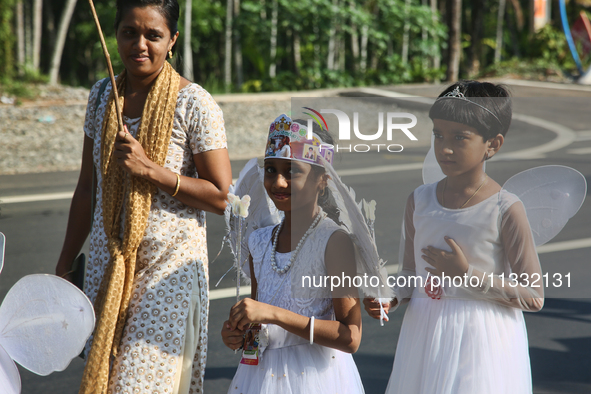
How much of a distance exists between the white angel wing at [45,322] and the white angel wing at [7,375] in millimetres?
22

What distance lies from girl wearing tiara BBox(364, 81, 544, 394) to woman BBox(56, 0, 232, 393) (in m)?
0.68

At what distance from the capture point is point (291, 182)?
6.53 ft

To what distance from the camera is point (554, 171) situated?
79.2 inches

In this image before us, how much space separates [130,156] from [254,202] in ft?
1.80

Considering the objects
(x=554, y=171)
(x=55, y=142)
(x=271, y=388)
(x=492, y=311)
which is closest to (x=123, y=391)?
(x=271, y=388)

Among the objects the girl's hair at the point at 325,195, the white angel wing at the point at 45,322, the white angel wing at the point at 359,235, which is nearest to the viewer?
the white angel wing at the point at 45,322

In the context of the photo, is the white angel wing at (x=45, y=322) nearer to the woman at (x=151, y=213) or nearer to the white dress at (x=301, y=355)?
the woman at (x=151, y=213)

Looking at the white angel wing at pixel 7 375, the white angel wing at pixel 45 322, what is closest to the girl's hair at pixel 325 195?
the white angel wing at pixel 45 322

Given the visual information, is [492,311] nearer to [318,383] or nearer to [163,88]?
[318,383]

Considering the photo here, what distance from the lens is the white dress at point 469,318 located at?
6.21ft

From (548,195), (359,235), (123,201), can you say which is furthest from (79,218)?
(548,195)

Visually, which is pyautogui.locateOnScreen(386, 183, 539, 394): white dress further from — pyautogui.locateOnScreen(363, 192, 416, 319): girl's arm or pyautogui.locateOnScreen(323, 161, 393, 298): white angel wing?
pyautogui.locateOnScreen(323, 161, 393, 298): white angel wing

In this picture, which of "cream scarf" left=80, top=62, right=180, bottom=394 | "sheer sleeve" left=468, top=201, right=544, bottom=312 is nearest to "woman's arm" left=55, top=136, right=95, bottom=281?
"cream scarf" left=80, top=62, right=180, bottom=394

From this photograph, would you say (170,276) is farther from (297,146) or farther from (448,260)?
(448,260)
